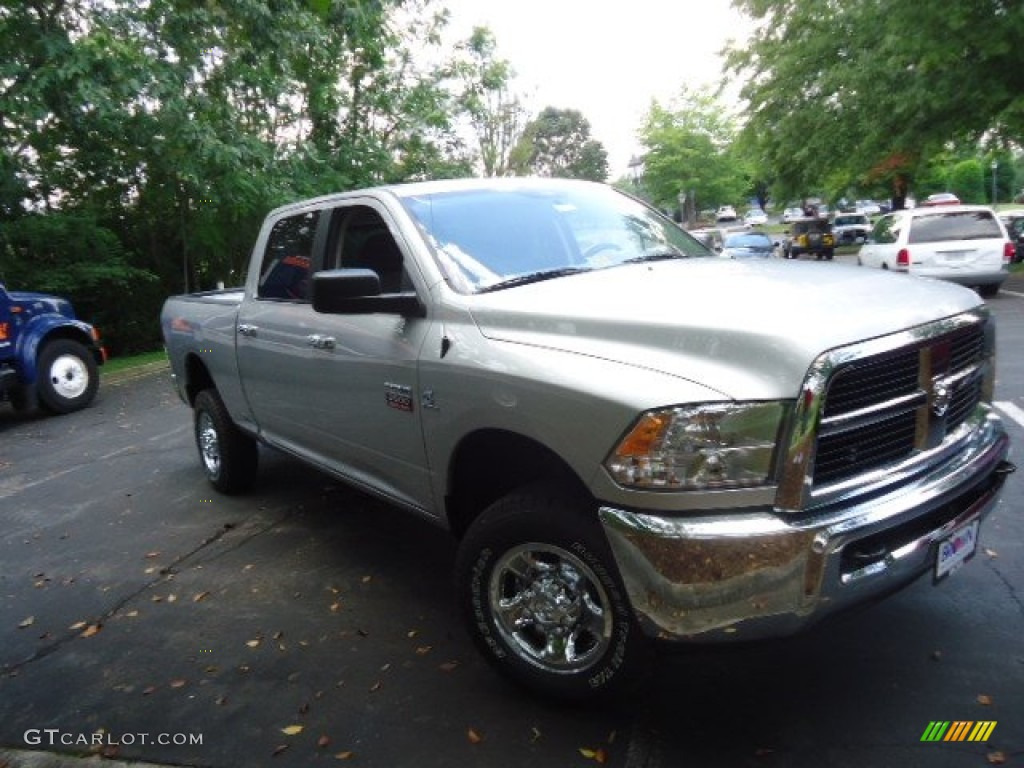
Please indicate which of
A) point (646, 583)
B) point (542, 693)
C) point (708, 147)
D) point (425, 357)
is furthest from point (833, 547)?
point (708, 147)

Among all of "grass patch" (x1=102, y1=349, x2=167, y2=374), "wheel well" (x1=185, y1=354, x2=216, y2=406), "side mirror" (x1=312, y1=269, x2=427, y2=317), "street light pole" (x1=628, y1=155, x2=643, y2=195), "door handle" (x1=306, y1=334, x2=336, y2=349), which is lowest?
"grass patch" (x1=102, y1=349, x2=167, y2=374)

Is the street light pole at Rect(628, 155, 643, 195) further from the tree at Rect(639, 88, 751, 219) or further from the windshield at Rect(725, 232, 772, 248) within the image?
the windshield at Rect(725, 232, 772, 248)

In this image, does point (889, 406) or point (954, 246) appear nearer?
point (889, 406)

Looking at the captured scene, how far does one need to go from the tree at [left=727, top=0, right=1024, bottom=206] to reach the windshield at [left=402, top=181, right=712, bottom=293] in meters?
12.6

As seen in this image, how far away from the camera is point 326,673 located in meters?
3.28

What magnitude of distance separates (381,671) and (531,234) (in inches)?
78.6

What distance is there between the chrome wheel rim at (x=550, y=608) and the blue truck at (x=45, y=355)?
814 centimetres

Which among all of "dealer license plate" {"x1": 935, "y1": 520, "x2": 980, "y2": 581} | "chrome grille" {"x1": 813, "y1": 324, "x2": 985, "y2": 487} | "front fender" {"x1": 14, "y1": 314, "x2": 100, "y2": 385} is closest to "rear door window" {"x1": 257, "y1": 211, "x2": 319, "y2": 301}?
"chrome grille" {"x1": 813, "y1": 324, "x2": 985, "y2": 487}

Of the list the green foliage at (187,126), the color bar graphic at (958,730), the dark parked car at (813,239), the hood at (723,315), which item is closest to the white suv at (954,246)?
the green foliage at (187,126)

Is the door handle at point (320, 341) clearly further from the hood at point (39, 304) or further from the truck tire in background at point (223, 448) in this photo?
the hood at point (39, 304)

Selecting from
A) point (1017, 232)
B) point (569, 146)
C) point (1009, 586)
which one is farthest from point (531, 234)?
point (569, 146)

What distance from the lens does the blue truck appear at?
9.12 m

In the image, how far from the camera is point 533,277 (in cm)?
334

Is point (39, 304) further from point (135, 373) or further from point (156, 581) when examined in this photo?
point (156, 581)
